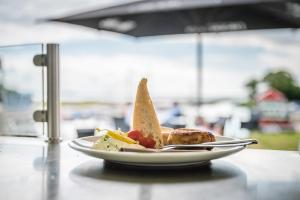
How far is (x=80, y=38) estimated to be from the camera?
6426 mm

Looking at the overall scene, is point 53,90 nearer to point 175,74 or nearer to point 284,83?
point 175,74

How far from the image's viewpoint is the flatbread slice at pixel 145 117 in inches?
31.9

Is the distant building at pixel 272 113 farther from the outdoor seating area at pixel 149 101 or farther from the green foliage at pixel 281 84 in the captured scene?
the green foliage at pixel 281 84

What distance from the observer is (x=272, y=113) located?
17.1 feet

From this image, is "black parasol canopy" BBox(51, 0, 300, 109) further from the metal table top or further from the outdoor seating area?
the metal table top

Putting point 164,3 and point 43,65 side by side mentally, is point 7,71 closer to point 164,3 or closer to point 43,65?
point 43,65

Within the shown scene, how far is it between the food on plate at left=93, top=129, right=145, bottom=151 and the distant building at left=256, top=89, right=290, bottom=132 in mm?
4561

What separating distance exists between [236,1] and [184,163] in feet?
7.77

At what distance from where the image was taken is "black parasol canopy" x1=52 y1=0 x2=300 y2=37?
2895 millimetres

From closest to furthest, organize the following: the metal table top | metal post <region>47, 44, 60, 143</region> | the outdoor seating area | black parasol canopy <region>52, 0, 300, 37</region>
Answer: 1. the metal table top
2. the outdoor seating area
3. metal post <region>47, 44, 60, 143</region>
4. black parasol canopy <region>52, 0, 300, 37</region>

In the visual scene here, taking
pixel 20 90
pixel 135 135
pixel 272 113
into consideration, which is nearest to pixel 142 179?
pixel 135 135

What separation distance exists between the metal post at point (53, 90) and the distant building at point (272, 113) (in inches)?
166

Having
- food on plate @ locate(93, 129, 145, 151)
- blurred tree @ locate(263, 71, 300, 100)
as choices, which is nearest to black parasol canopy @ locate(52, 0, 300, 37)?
food on plate @ locate(93, 129, 145, 151)

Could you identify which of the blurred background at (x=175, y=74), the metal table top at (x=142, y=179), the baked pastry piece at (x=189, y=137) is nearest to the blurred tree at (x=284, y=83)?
the blurred background at (x=175, y=74)
